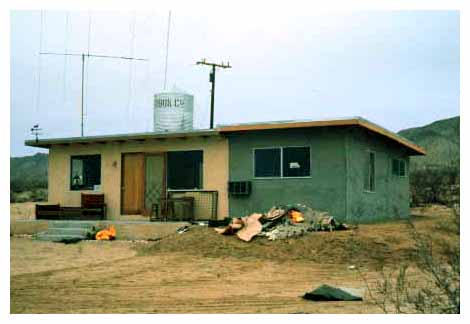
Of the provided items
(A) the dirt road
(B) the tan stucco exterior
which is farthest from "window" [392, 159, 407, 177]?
(A) the dirt road

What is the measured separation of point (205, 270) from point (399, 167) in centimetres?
1053

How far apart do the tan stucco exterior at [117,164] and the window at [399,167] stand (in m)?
5.72

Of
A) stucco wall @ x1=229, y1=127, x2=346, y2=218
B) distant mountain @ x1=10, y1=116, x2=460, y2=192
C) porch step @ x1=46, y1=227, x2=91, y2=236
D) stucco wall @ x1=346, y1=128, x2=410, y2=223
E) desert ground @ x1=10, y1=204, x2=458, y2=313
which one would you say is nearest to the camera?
desert ground @ x1=10, y1=204, x2=458, y2=313

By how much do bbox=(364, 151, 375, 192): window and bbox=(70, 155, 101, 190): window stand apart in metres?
7.10

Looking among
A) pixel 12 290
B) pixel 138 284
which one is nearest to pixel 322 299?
pixel 138 284

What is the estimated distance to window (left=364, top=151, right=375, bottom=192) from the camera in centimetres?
1582

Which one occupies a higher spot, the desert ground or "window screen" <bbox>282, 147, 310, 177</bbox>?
"window screen" <bbox>282, 147, 310, 177</bbox>

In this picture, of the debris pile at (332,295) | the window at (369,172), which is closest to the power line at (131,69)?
the debris pile at (332,295)

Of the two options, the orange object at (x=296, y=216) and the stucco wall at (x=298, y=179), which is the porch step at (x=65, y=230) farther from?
the orange object at (x=296, y=216)

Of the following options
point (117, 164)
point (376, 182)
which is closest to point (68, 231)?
point (117, 164)

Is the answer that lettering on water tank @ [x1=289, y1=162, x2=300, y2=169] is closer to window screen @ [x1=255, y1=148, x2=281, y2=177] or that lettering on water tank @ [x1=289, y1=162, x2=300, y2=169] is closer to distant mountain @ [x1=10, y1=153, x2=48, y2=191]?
window screen @ [x1=255, y1=148, x2=281, y2=177]

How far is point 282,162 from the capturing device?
15.0 metres

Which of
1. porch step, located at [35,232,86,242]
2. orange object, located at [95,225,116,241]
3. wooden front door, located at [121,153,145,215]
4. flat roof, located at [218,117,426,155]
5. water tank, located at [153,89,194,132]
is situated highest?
water tank, located at [153,89,194,132]

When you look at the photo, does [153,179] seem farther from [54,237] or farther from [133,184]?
[54,237]
